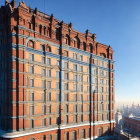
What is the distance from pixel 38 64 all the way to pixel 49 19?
12.7 meters

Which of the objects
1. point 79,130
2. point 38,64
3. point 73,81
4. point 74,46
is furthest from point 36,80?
point 79,130

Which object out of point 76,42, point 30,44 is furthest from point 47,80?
point 76,42

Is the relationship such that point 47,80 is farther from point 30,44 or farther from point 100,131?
point 100,131

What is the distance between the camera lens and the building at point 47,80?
31.5 meters

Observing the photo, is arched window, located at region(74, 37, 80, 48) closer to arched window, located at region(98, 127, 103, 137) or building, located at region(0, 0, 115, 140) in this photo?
building, located at region(0, 0, 115, 140)

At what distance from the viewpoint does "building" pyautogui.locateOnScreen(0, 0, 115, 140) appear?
103 ft

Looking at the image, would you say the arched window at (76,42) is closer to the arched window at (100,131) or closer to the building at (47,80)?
the building at (47,80)

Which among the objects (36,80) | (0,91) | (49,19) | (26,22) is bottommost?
(0,91)

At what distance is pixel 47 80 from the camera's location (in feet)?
120

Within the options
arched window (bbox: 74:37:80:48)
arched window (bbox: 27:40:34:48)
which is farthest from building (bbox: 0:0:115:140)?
arched window (bbox: 74:37:80:48)

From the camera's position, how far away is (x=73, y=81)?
41625 millimetres

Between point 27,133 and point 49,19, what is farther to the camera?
point 49,19

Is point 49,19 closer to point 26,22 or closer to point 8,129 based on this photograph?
point 26,22

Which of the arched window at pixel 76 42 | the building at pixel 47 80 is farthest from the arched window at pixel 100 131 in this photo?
the arched window at pixel 76 42
